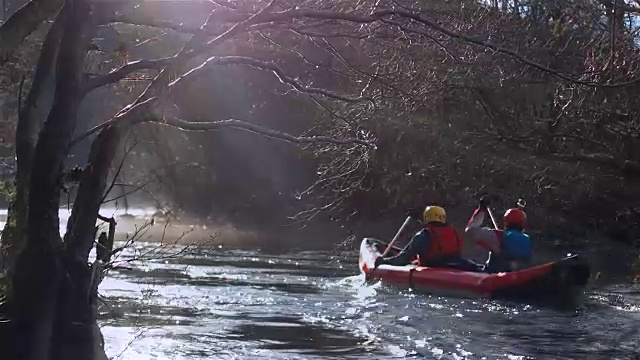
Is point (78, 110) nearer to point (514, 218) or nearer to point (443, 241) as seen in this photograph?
point (514, 218)

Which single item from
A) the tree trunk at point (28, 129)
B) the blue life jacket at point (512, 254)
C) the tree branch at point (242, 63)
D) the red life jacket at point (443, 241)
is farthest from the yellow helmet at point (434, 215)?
the tree trunk at point (28, 129)

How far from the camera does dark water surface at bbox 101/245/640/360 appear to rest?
10.3m

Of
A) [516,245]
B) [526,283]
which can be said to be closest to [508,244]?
[516,245]

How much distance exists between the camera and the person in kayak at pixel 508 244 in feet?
47.0

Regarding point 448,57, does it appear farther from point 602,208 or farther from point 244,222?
point 244,222

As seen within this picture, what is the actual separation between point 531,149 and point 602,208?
344 cm

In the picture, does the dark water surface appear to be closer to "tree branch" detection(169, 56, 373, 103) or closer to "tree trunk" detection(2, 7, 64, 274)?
"tree trunk" detection(2, 7, 64, 274)

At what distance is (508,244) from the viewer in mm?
14469

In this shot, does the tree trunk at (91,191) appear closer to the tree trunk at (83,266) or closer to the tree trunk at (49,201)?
the tree trunk at (83,266)

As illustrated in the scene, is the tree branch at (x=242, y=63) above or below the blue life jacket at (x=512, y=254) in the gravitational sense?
above

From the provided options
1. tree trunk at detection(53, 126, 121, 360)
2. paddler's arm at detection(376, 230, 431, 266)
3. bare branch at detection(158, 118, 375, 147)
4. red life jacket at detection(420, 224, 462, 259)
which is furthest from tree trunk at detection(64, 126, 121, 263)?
paddler's arm at detection(376, 230, 431, 266)

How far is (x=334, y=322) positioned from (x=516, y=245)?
3.36 meters

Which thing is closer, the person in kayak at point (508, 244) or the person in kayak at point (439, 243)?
the person in kayak at point (508, 244)

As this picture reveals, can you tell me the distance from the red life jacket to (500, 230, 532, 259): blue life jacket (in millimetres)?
1033
